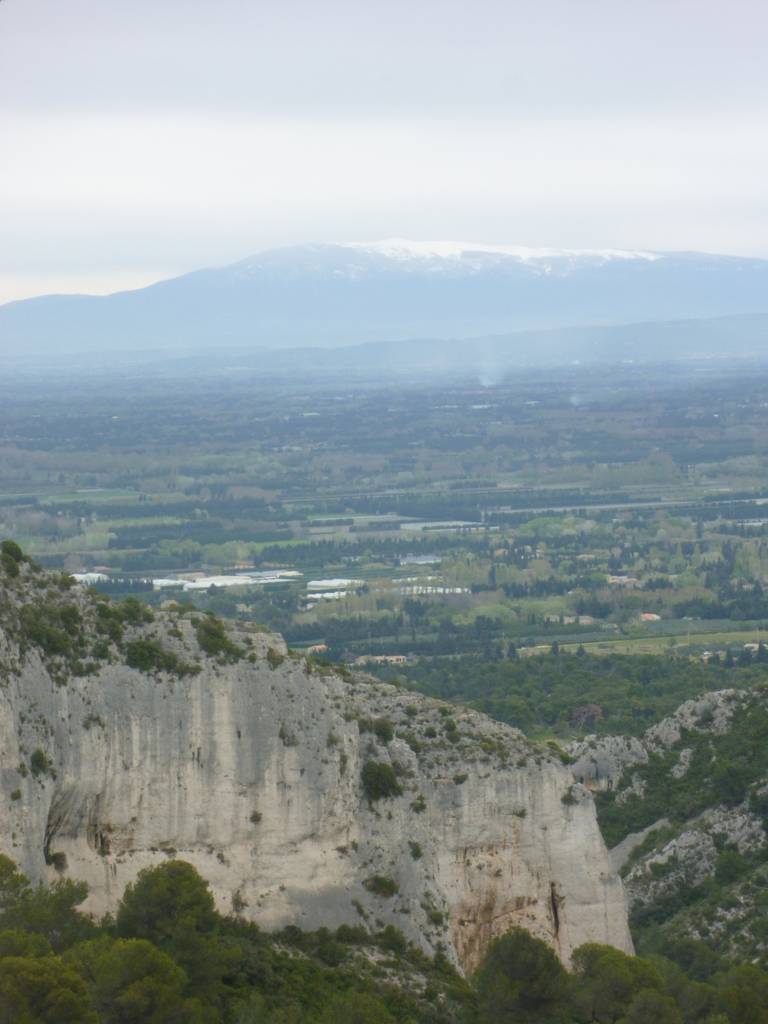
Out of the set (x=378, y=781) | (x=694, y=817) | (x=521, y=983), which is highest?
(x=378, y=781)

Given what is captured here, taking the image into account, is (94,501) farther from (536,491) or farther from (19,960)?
(19,960)

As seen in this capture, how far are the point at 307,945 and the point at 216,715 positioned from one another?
3.39 metres

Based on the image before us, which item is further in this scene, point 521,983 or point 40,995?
point 521,983

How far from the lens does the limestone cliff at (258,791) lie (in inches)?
1100

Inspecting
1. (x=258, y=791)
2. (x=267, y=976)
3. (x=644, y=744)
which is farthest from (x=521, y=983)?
(x=644, y=744)

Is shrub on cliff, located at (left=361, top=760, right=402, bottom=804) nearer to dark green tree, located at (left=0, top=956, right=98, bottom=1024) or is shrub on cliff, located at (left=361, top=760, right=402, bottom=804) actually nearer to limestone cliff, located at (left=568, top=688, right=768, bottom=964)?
dark green tree, located at (left=0, top=956, right=98, bottom=1024)

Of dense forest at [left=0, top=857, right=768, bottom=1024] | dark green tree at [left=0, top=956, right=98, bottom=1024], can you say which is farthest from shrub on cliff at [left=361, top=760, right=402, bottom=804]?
dark green tree at [left=0, top=956, right=98, bottom=1024]

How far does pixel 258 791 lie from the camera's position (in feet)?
96.3

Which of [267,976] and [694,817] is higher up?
[267,976]

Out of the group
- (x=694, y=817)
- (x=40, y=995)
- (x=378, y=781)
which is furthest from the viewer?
(x=694, y=817)

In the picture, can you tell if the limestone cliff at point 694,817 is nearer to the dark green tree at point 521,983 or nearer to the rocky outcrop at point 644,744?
the rocky outcrop at point 644,744

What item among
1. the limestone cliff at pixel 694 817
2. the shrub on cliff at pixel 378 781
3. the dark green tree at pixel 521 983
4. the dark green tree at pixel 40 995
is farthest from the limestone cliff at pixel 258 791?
the limestone cliff at pixel 694 817

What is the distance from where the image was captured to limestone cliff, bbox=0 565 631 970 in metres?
27.9

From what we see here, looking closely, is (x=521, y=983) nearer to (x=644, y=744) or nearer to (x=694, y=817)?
(x=694, y=817)
